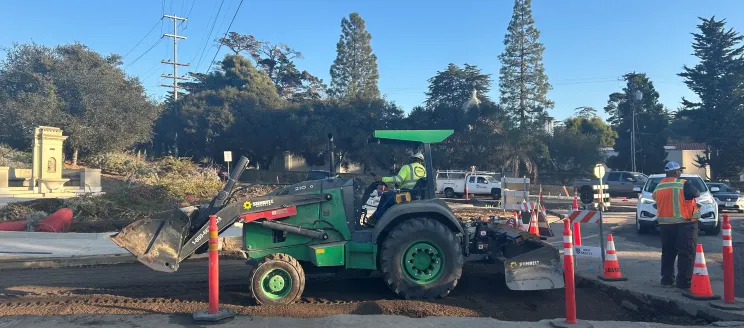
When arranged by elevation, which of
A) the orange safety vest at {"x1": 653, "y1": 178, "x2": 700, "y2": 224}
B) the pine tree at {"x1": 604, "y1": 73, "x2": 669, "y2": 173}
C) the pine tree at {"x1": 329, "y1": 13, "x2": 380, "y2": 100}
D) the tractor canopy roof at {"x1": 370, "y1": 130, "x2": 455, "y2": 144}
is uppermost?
the pine tree at {"x1": 329, "y1": 13, "x2": 380, "y2": 100}

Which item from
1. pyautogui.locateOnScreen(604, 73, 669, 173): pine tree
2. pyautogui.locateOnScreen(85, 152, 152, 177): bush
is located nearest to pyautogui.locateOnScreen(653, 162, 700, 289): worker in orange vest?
pyautogui.locateOnScreen(85, 152, 152, 177): bush

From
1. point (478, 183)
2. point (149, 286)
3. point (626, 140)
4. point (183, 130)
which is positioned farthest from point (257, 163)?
point (149, 286)

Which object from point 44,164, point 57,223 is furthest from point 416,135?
point 44,164

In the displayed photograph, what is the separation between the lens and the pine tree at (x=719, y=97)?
141 feet

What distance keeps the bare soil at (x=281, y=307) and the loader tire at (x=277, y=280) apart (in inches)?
5.9

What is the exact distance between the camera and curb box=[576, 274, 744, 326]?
595 cm

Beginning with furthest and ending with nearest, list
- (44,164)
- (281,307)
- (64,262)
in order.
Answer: (44,164) < (64,262) < (281,307)

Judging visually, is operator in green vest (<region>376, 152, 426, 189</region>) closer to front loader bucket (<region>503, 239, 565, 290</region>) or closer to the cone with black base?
front loader bucket (<region>503, 239, 565, 290</region>)

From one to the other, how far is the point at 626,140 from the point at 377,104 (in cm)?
2317

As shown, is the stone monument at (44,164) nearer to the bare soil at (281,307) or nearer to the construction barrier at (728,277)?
the bare soil at (281,307)

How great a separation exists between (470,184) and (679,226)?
957 inches

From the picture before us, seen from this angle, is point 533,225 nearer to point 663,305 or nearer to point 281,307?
point 663,305

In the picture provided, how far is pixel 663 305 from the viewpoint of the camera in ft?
21.5

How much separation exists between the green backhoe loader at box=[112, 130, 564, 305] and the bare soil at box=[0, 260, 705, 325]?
308 millimetres
